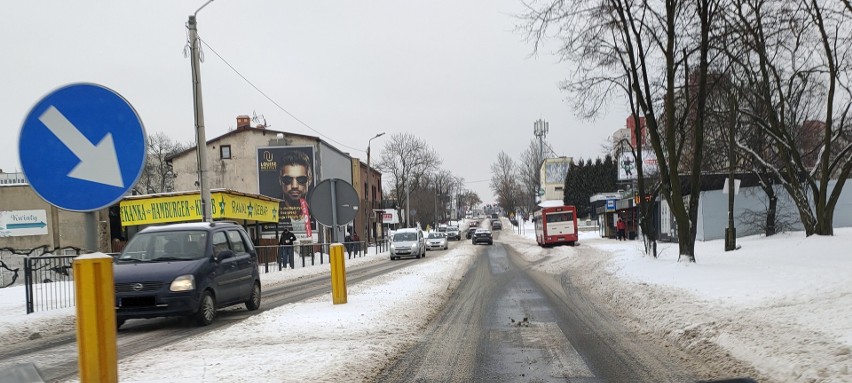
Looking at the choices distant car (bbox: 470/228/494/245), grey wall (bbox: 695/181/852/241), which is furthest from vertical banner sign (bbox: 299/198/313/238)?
grey wall (bbox: 695/181/852/241)

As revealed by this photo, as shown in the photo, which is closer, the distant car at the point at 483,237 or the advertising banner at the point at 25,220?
the advertising banner at the point at 25,220

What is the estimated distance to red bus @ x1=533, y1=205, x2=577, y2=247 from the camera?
155 ft

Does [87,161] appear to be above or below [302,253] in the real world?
above

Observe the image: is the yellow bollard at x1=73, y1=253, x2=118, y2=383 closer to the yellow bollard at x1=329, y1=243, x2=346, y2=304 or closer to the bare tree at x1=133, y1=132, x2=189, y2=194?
the yellow bollard at x1=329, y1=243, x2=346, y2=304

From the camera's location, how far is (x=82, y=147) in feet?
11.6

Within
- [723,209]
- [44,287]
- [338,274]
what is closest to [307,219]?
[723,209]

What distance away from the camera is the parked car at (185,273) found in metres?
10.2

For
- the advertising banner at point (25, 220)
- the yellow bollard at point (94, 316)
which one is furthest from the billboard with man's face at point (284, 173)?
the yellow bollard at point (94, 316)

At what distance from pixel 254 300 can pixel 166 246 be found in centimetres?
227

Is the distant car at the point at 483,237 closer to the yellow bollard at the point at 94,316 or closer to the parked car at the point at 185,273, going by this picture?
the parked car at the point at 185,273

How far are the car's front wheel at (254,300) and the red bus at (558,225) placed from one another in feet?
118

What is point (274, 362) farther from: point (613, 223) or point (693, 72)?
point (613, 223)

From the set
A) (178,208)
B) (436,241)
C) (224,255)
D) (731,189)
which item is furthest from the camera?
(436,241)

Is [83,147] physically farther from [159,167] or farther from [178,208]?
[159,167]
